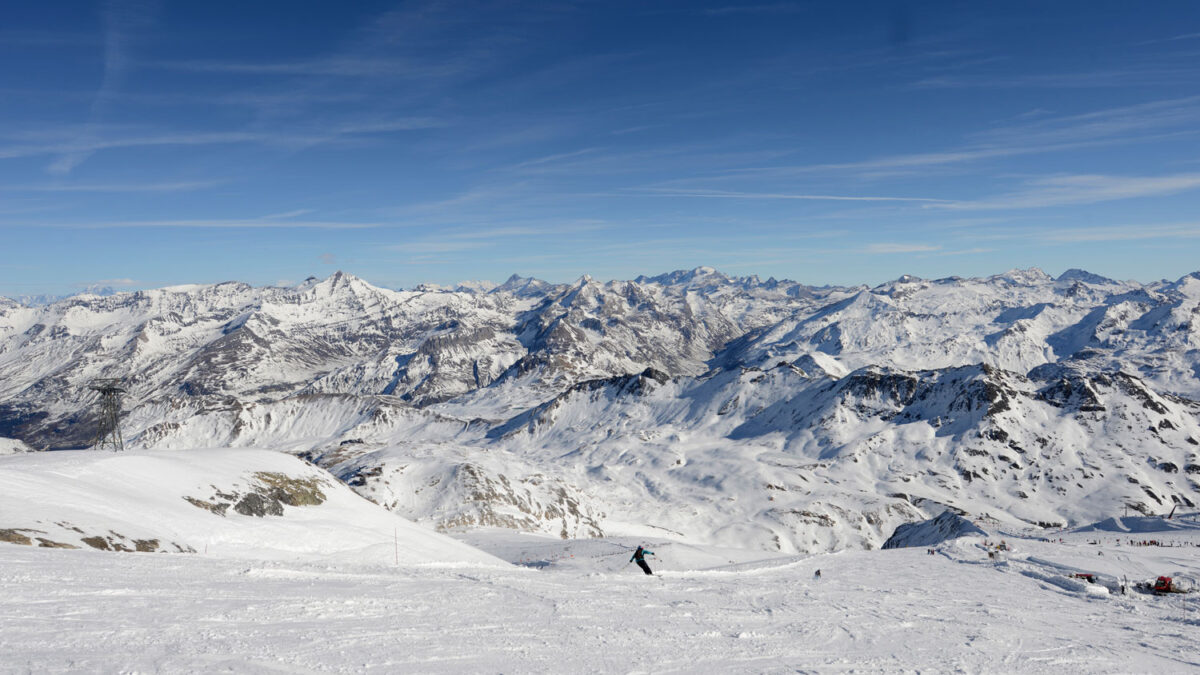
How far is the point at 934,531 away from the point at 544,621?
118571 mm

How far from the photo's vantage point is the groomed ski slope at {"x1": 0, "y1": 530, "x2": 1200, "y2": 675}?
14.8 metres

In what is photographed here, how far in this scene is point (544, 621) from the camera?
20.3 metres

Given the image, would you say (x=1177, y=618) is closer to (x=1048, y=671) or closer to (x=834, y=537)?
(x=1048, y=671)

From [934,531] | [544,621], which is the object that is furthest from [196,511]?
[934,531]

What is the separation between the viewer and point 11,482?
3725cm

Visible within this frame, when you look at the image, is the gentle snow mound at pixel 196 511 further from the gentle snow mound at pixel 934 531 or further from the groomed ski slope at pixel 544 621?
the gentle snow mound at pixel 934 531

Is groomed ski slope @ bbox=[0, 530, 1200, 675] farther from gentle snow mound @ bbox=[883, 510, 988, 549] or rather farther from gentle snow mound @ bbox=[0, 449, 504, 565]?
gentle snow mound @ bbox=[883, 510, 988, 549]

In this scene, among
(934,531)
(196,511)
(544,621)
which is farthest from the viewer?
(934,531)

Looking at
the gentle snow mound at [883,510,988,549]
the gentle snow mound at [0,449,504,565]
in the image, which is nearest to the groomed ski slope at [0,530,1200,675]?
the gentle snow mound at [0,449,504,565]

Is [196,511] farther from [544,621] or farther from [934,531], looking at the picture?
[934,531]

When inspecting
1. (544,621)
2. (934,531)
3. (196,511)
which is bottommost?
(934,531)

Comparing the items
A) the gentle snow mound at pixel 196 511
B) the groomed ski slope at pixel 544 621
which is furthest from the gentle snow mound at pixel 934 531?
the gentle snow mound at pixel 196 511

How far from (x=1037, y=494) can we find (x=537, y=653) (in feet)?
774

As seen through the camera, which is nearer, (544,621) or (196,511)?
(544,621)
